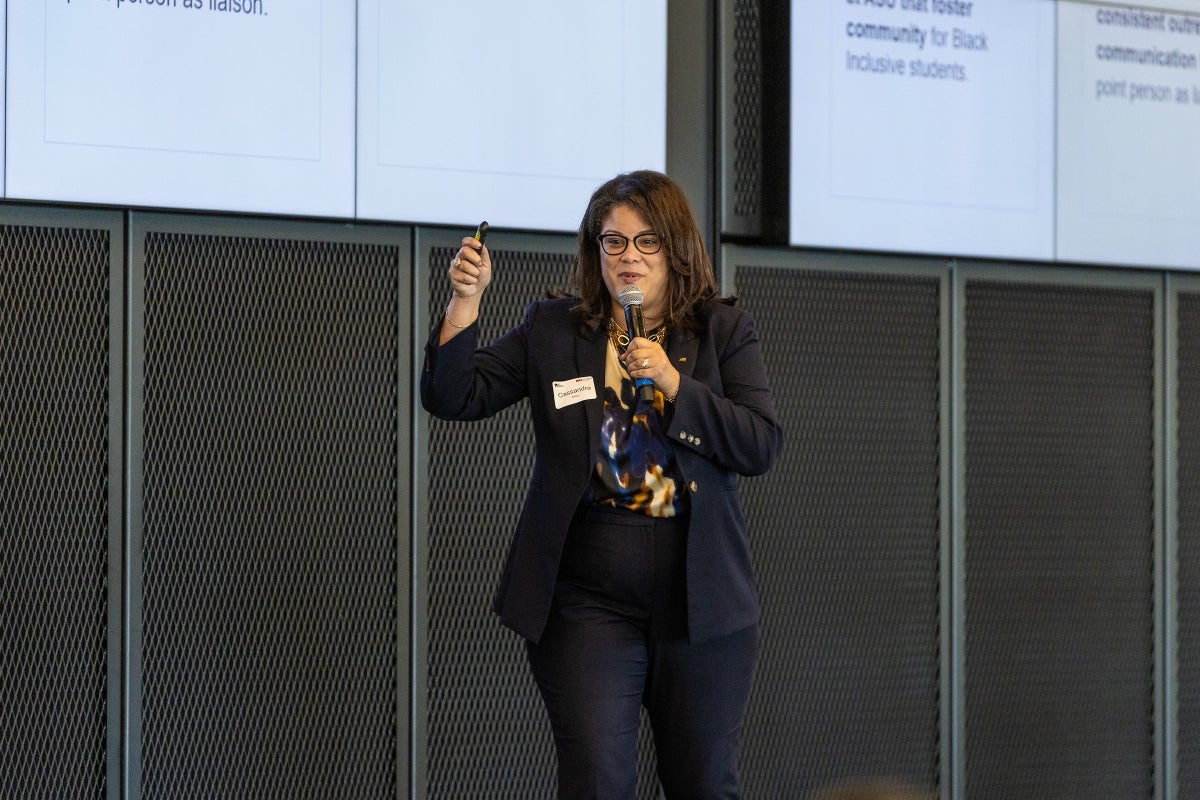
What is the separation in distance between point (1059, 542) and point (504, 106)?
2.51m

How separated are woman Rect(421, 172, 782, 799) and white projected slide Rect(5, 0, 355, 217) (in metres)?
1.47

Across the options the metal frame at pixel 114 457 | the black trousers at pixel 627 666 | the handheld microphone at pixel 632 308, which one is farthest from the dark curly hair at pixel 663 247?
the metal frame at pixel 114 457

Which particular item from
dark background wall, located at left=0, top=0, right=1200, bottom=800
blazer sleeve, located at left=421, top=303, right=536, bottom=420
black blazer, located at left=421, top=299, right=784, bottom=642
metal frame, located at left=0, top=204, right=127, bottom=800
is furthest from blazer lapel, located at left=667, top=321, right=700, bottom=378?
metal frame, located at left=0, top=204, right=127, bottom=800

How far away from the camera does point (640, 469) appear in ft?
9.16

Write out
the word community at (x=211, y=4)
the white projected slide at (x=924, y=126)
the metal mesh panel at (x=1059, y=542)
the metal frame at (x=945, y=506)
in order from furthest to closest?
the metal mesh panel at (x=1059, y=542), the metal frame at (x=945, y=506), the white projected slide at (x=924, y=126), the word community at (x=211, y=4)

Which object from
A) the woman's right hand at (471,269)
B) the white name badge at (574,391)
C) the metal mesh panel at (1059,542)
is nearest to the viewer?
the woman's right hand at (471,269)

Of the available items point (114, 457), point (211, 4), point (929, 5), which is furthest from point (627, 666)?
point (929, 5)

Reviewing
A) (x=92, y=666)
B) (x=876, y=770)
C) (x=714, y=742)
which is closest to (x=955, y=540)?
(x=876, y=770)

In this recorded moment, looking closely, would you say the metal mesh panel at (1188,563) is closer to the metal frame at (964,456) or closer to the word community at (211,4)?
the metal frame at (964,456)

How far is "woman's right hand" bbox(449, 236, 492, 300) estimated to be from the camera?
2.70m

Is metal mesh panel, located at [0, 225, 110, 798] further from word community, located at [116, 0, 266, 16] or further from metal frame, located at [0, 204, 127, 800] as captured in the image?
word community, located at [116, 0, 266, 16]

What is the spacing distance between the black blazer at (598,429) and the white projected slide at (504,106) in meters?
1.42

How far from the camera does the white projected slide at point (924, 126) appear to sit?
4715 millimetres

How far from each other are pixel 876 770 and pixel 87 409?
2.80 metres
